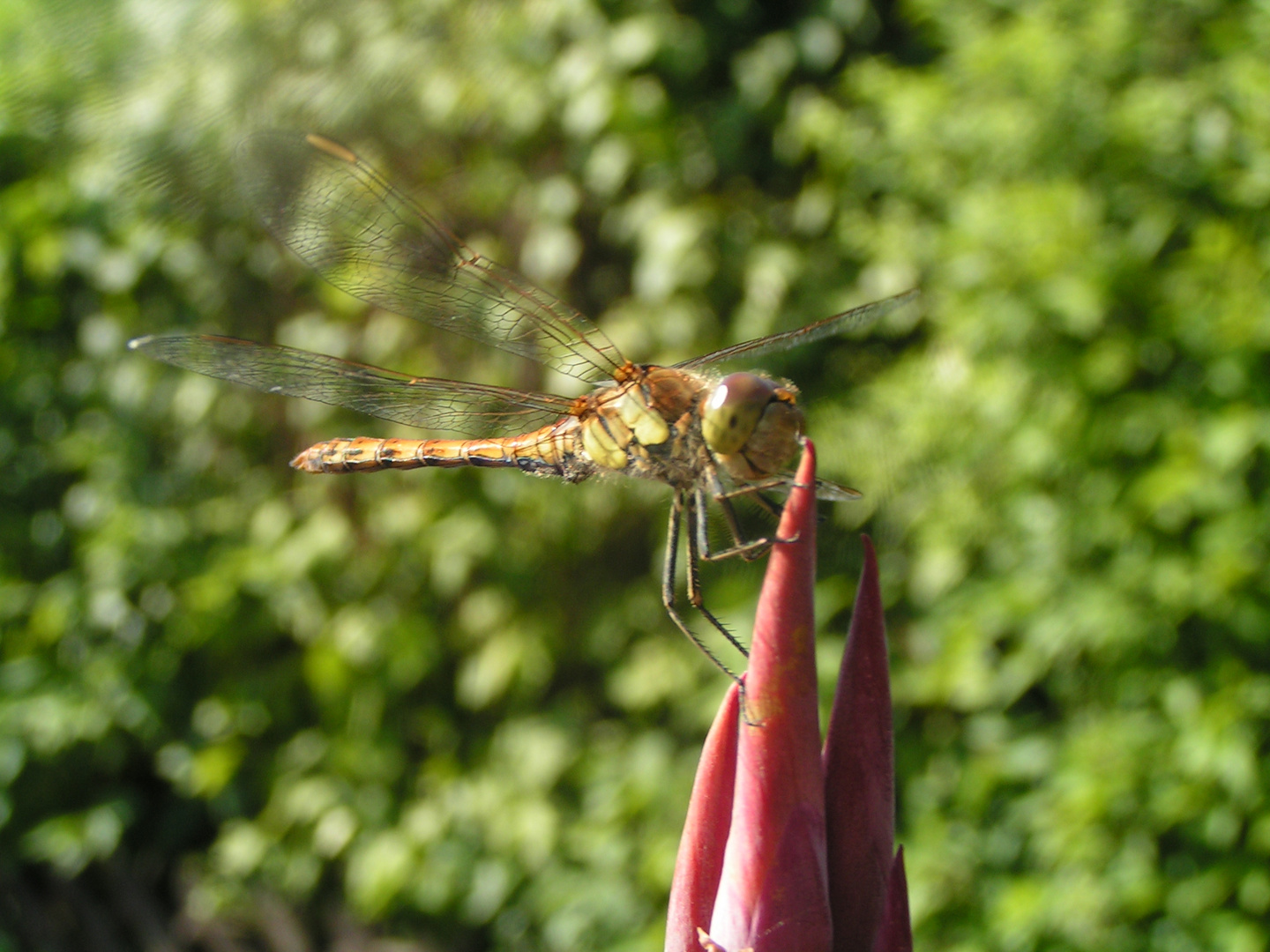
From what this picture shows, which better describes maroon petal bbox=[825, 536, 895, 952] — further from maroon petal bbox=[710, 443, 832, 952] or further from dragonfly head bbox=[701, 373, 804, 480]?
dragonfly head bbox=[701, 373, 804, 480]

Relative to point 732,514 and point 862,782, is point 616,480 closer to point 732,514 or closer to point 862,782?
point 732,514

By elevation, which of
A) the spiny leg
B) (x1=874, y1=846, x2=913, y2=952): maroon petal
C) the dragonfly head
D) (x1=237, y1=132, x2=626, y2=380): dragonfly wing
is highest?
(x1=237, y1=132, x2=626, y2=380): dragonfly wing

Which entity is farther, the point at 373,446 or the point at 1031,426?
the point at 1031,426

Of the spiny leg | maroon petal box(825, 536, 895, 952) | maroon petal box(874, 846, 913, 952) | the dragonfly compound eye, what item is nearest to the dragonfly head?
the dragonfly compound eye

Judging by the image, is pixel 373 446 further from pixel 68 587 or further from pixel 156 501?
pixel 68 587

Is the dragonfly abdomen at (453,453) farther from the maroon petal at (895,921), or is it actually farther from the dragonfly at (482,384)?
the maroon petal at (895,921)

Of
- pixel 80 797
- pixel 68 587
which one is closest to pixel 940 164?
pixel 68 587
